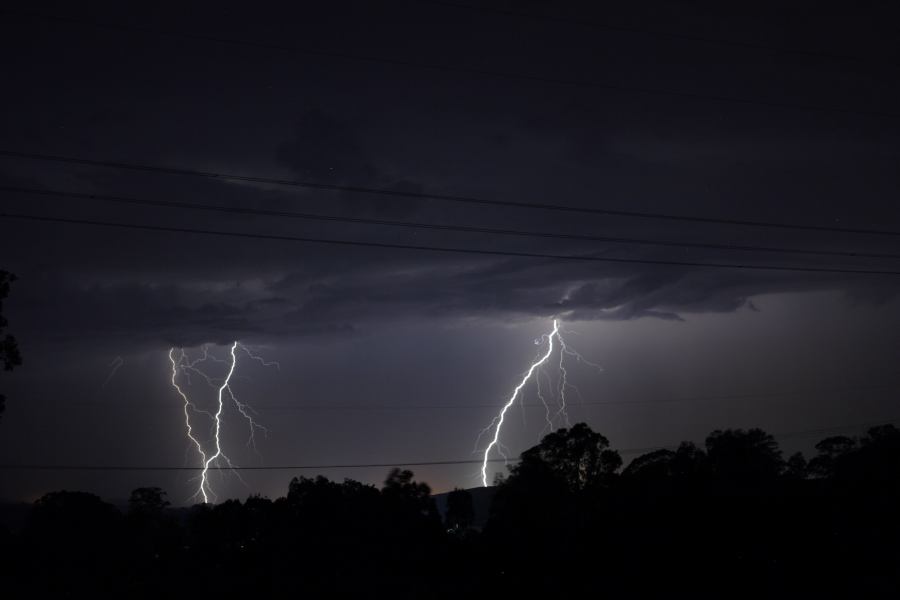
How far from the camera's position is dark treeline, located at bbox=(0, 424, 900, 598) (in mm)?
29688

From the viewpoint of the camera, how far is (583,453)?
163ft

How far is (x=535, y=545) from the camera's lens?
118 feet

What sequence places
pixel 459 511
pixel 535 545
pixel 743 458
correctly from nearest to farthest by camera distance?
pixel 535 545 → pixel 743 458 → pixel 459 511

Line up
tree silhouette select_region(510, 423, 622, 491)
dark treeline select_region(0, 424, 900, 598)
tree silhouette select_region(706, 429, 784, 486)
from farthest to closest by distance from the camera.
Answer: tree silhouette select_region(510, 423, 622, 491) < tree silhouette select_region(706, 429, 784, 486) < dark treeline select_region(0, 424, 900, 598)

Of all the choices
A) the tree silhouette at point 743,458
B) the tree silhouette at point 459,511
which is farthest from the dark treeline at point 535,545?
the tree silhouette at point 459,511

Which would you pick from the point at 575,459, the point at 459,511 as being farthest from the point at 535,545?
the point at 459,511

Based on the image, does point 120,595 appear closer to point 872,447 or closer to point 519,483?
point 519,483

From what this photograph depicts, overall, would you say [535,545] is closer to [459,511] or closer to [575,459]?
[575,459]

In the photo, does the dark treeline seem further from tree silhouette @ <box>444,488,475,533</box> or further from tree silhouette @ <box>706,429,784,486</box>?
tree silhouette @ <box>444,488,475,533</box>

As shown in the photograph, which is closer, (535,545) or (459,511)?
(535,545)

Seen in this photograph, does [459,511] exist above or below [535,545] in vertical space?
above

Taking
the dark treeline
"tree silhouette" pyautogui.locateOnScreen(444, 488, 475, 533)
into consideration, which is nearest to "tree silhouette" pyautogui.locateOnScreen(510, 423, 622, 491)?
the dark treeline

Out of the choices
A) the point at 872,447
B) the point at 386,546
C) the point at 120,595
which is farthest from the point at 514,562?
the point at 872,447

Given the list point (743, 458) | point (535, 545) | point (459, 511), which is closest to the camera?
point (535, 545)
